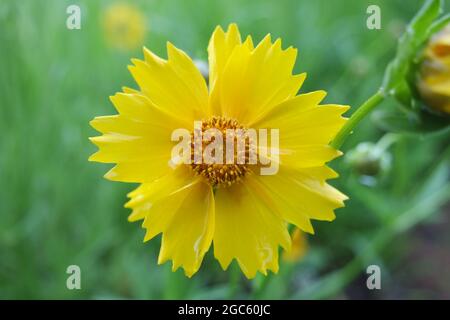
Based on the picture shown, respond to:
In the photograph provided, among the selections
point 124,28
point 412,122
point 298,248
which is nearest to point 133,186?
point 298,248

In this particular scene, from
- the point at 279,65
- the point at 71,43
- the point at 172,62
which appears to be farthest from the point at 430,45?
the point at 71,43

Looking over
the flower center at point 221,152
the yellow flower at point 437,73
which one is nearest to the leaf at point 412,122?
the yellow flower at point 437,73

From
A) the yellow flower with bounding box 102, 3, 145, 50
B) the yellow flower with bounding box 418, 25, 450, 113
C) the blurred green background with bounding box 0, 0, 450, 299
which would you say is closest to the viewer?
the yellow flower with bounding box 418, 25, 450, 113

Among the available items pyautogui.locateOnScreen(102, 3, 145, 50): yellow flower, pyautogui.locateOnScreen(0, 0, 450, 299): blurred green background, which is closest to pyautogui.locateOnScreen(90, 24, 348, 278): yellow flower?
pyautogui.locateOnScreen(0, 0, 450, 299): blurred green background

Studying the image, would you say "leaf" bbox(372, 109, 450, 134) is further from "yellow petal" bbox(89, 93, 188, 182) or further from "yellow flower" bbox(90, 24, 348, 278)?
"yellow petal" bbox(89, 93, 188, 182)

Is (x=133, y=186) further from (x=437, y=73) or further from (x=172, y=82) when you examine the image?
(x=437, y=73)

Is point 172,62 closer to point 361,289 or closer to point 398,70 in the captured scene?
point 398,70

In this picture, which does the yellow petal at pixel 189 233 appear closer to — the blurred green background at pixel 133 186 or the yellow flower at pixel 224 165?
the yellow flower at pixel 224 165
